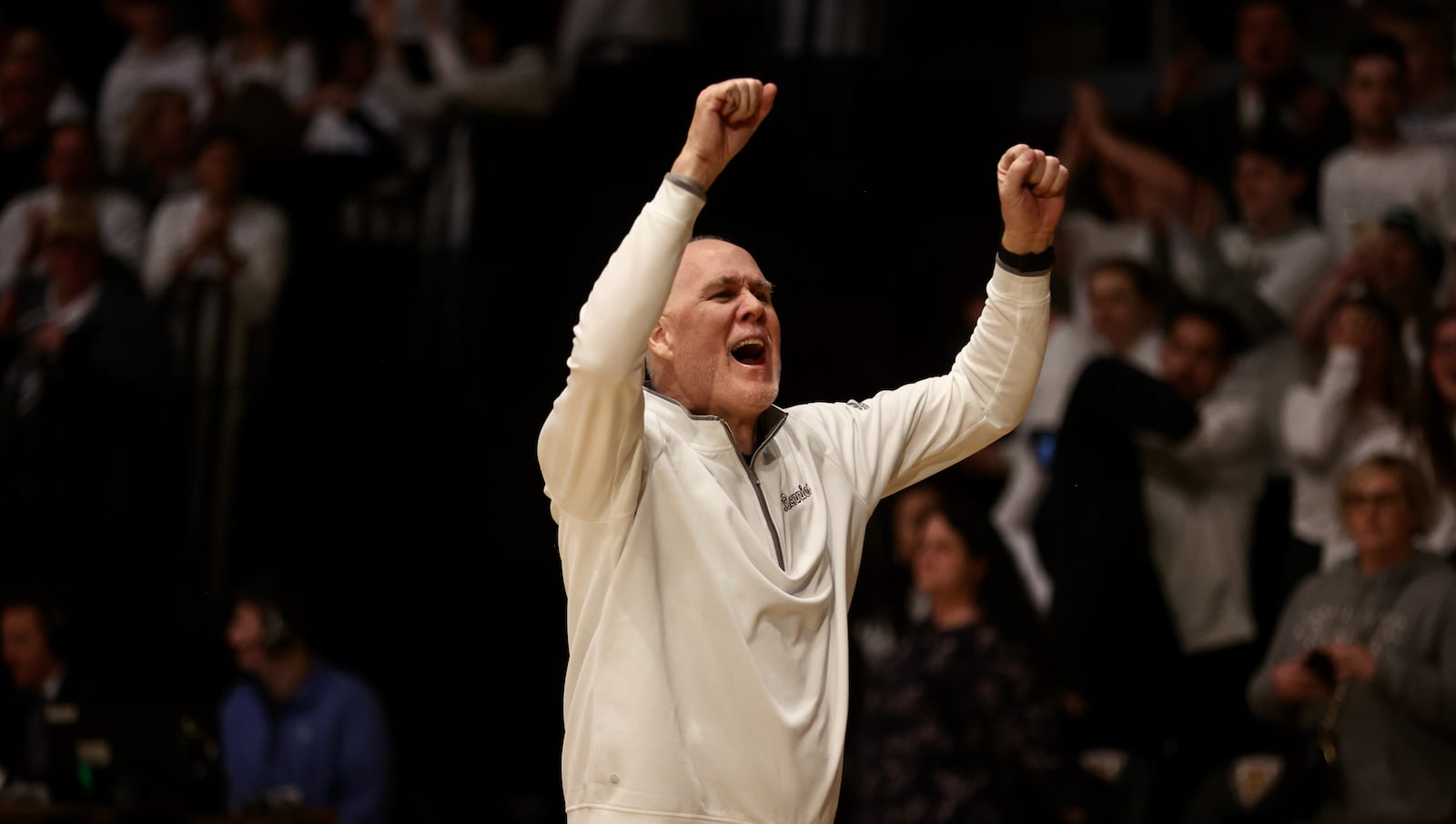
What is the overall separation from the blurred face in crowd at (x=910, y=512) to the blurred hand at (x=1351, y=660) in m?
→ 1.41

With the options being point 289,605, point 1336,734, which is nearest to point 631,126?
point 289,605

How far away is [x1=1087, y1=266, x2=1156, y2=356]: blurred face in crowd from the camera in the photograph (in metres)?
6.01

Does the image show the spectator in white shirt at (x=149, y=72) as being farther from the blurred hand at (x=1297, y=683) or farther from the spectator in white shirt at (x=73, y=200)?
the blurred hand at (x=1297, y=683)

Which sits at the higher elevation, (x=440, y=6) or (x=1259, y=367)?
(x=440, y=6)

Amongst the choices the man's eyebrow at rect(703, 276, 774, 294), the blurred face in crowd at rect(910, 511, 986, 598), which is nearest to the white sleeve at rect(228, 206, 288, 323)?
the blurred face in crowd at rect(910, 511, 986, 598)

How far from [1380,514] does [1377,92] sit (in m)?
1.55

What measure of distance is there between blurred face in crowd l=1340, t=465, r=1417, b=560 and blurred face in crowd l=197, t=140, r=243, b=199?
14.9ft

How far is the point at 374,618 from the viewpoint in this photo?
7199 mm

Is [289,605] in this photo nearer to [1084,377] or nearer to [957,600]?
[957,600]

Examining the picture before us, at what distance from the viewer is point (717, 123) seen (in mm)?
2455

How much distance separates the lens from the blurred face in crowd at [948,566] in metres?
5.33

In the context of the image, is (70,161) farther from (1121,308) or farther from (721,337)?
(721,337)

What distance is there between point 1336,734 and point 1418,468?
0.88 meters

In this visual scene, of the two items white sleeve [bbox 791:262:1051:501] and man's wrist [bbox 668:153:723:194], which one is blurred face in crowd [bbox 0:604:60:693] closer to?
white sleeve [bbox 791:262:1051:501]
